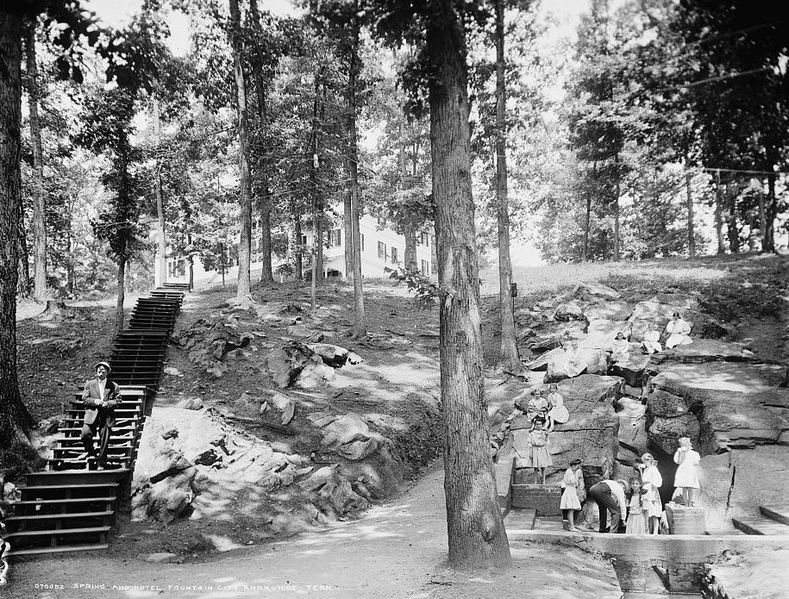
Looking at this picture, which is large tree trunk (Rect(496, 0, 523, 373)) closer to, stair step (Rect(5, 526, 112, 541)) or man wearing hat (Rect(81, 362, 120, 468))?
man wearing hat (Rect(81, 362, 120, 468))

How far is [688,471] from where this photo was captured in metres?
10.1

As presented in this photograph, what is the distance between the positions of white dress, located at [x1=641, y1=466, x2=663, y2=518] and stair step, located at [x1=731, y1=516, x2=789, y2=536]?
1330mm

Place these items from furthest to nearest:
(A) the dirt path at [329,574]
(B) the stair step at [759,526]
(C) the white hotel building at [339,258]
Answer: (C) the white hotel building at [339,258] < (B) the stair step at [759,526] < (A) the dirt path at [329,574]

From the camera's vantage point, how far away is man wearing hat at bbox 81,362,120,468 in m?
9.36

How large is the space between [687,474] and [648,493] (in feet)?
3.43

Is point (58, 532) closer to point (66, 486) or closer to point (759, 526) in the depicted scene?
point (66, 486)

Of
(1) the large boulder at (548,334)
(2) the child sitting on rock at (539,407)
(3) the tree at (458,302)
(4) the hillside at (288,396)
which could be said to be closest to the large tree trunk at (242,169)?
(4) the hillside at (288,396)

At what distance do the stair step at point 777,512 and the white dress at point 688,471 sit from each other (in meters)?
1.12

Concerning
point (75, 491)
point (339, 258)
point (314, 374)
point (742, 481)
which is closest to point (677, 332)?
point (742, 481)

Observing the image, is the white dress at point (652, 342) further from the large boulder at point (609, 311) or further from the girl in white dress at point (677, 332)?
the large boulder at point (609, 311)

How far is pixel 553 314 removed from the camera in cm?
2236

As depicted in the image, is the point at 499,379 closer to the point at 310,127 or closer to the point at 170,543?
the point at 170,543

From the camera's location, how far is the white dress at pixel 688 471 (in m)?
10.0

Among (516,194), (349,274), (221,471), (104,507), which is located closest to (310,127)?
(349,274)
